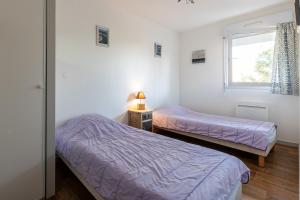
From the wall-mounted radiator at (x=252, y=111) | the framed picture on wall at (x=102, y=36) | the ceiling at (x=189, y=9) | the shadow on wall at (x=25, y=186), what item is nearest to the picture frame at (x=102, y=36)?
the framed picture on wall at (x=102, y=36)

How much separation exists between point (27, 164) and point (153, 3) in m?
2.79

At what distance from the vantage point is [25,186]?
4.95ft

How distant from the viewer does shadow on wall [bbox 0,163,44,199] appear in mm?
1409

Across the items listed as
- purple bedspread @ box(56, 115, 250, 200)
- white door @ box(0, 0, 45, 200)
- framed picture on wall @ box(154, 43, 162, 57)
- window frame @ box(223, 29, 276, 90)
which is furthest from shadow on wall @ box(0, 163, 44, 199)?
window frame @ box(223, 29, 276, 90)

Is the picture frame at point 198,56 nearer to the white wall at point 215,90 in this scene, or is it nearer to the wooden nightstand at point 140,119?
the white wall at point 215,90

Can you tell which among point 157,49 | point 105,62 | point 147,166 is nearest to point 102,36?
point 105,62

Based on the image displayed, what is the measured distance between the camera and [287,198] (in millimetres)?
1731

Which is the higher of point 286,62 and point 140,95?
point 286,62

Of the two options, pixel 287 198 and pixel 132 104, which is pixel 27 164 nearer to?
pixel 132 104

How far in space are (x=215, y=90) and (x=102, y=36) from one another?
103 inches

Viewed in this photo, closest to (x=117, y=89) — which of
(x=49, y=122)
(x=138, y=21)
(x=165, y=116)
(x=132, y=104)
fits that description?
(x=132, y=104)

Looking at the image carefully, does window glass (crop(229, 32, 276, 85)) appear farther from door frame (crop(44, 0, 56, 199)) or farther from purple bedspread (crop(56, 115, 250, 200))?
door frame (crop(44, 0, 56, 199))

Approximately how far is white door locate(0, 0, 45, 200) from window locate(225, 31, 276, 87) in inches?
137

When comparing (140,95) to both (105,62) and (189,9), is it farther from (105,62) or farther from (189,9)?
(189,9)
